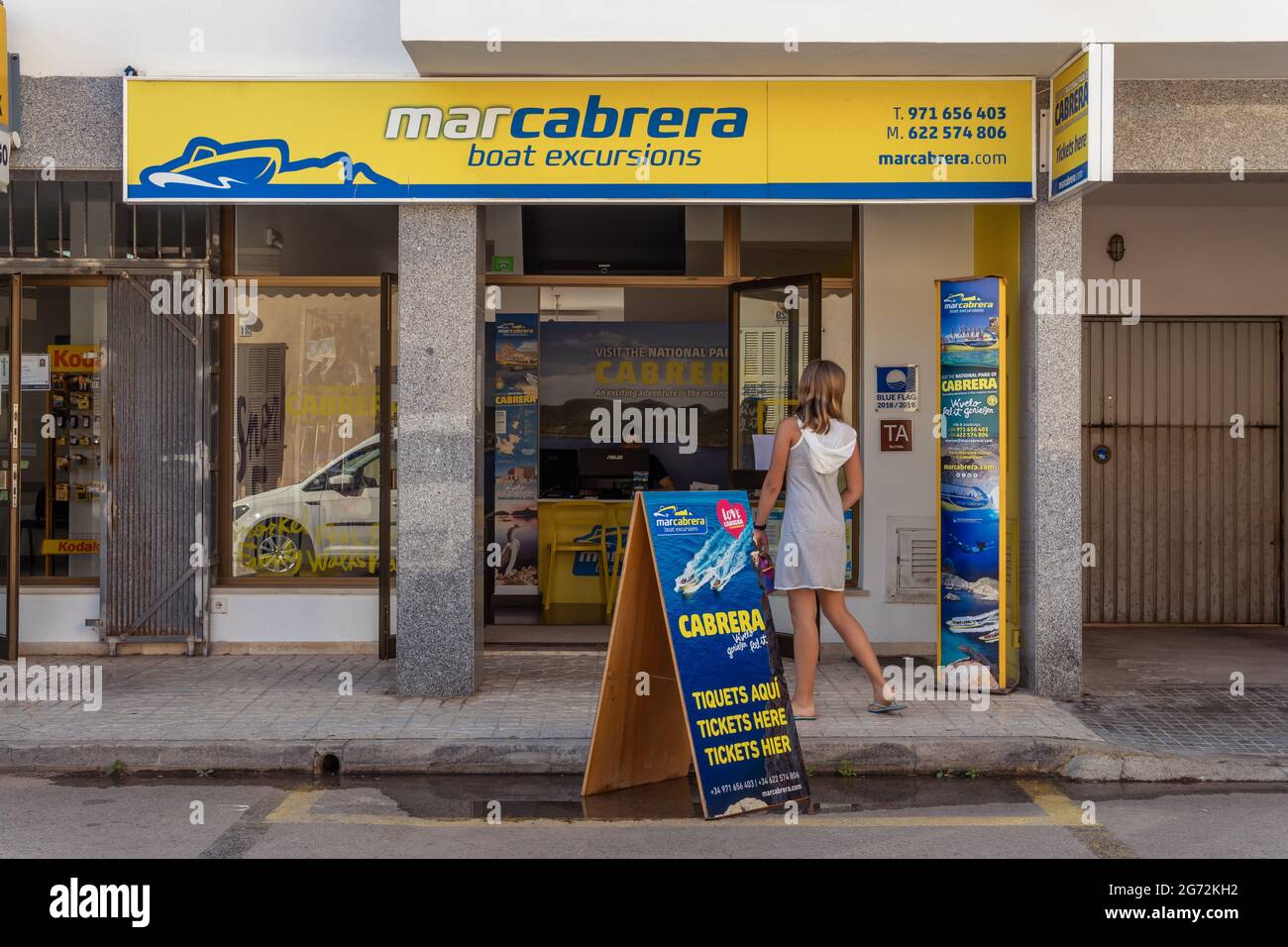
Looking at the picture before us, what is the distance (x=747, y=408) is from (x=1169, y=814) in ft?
14.0

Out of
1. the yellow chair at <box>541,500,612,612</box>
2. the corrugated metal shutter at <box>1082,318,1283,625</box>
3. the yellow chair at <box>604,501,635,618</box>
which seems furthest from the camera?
the yellow chair at <box>541,500,612,612</box>

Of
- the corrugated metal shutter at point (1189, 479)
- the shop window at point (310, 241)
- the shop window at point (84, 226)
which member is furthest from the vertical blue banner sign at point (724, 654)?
the corrugated metal shutter at point (1189, 479)

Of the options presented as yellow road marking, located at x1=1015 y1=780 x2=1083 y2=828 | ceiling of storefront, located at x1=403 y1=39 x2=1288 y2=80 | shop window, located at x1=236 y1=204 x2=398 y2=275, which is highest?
ceiling of storefront, located at x1=403 y1=39 x2=1288 y2=80

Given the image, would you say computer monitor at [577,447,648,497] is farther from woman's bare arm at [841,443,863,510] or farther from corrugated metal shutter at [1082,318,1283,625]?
woman's bare arm at [841,443,863,510]

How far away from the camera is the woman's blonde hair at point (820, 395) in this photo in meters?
7.11

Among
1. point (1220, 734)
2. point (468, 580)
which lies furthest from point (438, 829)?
point (1220, 734)

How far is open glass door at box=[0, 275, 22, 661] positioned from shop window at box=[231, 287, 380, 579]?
1419 mm

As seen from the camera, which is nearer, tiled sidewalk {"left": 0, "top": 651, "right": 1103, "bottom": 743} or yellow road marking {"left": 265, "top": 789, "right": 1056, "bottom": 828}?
yellow road marking {"left": 265, "top": 789, "right": 1056, "bottom": 828}

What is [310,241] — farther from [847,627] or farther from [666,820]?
[666,820]

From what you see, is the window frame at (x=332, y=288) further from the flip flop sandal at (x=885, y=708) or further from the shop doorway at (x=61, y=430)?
the flip flop sandal at (x=885, y=708)

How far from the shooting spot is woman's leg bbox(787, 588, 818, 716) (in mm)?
7125

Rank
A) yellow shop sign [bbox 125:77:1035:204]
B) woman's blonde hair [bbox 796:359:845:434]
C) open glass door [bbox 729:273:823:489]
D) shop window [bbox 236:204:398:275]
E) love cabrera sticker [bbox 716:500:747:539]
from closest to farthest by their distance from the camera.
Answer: love cabrera sticker [bbox 716:500:747:539] < woman's blonde hair [bbox 796:359:845:434] < yellow shop sign [bbox 125:77:1035:204] < open glass door [bbox 729:273:823:489] < shop window [bbox 236:204:398:275]

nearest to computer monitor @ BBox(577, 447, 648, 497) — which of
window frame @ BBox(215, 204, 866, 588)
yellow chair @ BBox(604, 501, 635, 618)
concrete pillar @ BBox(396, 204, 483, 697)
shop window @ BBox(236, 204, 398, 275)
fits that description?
yellow chair @ BBox(604, 501, 635, 618)
